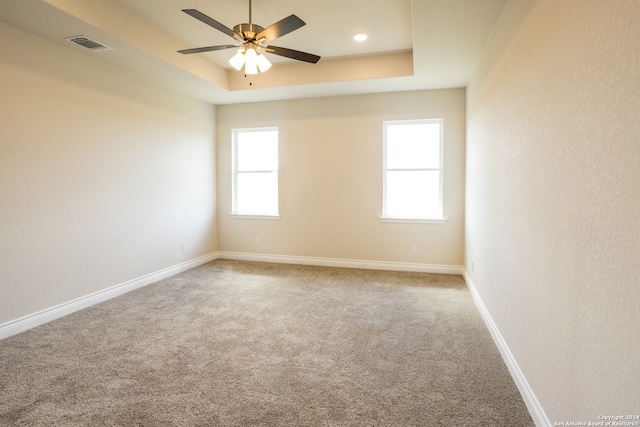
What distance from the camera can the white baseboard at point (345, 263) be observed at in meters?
4.80

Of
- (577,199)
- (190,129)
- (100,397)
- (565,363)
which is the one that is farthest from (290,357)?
(190,129)

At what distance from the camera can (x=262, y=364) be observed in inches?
93.3

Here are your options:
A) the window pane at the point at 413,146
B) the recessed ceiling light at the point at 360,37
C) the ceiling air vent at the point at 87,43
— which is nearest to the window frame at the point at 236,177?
the window pane at the point at 413,146

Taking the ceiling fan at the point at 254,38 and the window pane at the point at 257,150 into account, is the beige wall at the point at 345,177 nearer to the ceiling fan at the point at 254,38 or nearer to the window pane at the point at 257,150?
the window pane at the point at 257,150

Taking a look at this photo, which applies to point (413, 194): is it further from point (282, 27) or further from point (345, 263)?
point (282, 27)

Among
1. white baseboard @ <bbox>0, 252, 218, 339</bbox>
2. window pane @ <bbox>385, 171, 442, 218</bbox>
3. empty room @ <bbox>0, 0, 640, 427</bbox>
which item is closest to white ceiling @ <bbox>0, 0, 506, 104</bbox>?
empty room @ <bbox>0, 0, 640, 427</bbox>

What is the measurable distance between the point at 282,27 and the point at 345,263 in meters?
3.51

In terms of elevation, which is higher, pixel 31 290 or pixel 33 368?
pixel 31 290

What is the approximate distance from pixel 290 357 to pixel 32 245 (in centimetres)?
255

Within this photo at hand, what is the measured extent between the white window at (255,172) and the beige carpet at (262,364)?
205 cm

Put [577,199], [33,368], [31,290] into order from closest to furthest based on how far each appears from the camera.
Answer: [577,199] < [33,368] < [31,290]

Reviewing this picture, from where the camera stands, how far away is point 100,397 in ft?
6.52

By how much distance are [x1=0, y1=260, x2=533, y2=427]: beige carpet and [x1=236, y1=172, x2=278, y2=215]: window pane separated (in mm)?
1995

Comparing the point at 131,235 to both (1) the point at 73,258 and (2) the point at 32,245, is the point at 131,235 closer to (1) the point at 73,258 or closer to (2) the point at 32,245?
(1) the point at 73,258
